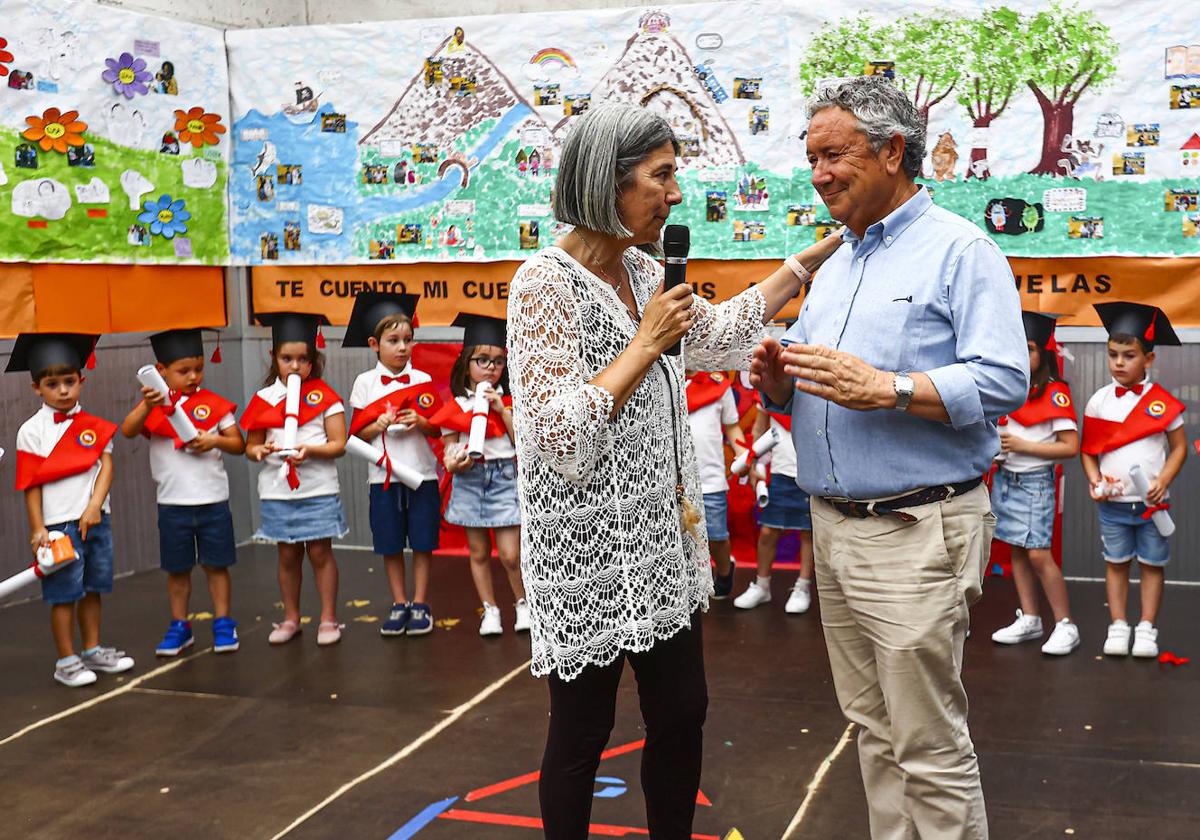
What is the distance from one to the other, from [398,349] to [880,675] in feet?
11.6

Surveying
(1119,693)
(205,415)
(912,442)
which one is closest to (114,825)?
(205,415)


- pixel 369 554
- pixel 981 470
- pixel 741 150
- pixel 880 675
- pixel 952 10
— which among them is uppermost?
pixel 952 10

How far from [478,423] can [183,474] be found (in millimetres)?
1343

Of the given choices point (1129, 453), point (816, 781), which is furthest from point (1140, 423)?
point (816, 781)

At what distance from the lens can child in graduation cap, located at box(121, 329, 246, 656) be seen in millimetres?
5336

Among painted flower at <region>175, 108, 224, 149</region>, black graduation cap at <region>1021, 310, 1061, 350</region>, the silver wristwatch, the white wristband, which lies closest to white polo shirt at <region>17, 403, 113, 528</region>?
painted flower at <region>175, 108, 224, 149</region>

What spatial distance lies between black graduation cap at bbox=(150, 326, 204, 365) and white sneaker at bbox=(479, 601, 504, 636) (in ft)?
5.75

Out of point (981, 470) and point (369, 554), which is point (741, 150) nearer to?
point (369, 554)

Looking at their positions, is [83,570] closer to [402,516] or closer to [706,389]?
[402,516]

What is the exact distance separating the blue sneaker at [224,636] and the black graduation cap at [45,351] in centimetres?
127

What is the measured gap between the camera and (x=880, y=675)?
8.34 feet

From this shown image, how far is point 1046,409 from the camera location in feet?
17.0

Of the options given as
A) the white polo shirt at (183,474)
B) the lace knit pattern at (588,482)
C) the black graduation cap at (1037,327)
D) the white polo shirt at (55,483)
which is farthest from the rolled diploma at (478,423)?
the lace knit pattern at (588,482)

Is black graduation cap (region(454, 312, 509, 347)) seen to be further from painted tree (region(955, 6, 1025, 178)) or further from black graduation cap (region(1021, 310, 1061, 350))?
painted tree (region(955, 6, 1025, 178))
